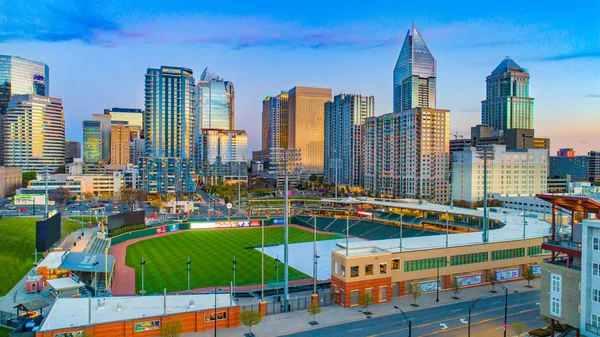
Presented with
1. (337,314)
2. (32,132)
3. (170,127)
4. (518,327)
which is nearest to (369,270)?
(337,314)

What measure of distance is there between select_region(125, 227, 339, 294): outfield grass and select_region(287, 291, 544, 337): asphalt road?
61.8 ft

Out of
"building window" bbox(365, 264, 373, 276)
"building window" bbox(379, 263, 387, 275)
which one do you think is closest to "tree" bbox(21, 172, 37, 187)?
"building window" bbox(365, 264, 373, 276)

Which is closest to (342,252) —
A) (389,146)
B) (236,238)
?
(236,238)

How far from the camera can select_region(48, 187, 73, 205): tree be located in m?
135

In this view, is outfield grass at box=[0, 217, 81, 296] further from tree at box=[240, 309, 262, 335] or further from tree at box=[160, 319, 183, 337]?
tree at box=[240, 309, 262, 335]

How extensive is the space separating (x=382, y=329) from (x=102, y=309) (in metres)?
21.5

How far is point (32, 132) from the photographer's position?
7407 inches

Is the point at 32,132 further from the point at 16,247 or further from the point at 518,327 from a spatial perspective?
the point at 518,327

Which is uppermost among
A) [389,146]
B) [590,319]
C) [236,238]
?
[389,146]

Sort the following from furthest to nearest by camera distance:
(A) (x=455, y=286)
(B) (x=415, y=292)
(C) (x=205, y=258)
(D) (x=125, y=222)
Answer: (D) (x=125, y=222)
(C) (x=205, y=258)
(A) (x=455, y=286)
(B) (x=415, y=292)

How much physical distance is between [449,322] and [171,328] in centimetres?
2182

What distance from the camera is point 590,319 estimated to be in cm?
2550

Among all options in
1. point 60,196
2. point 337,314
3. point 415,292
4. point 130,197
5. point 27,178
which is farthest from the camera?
point 27,178

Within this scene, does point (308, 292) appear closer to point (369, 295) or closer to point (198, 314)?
point (369, 295)
